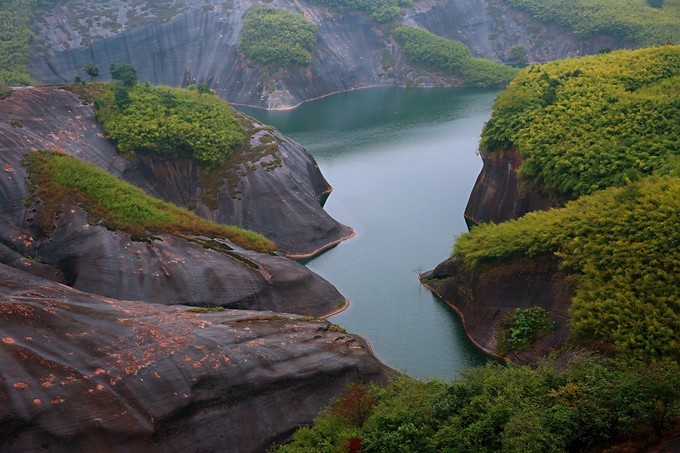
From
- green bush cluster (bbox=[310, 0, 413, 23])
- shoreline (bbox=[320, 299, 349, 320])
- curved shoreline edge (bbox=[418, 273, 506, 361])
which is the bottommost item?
shoreline (bbox=[320, 299, 349, 320])

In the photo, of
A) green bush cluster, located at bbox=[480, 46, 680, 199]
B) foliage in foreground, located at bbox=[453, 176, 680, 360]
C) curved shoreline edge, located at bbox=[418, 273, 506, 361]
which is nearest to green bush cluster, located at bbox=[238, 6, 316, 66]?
green bush cluster, located at bbox=[480, 46, 680, 199]

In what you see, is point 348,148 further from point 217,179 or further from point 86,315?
point 86,315

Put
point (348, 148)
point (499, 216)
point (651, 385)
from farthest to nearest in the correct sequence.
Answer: point (348, 148)
point (499, 216)
point (651, 385)

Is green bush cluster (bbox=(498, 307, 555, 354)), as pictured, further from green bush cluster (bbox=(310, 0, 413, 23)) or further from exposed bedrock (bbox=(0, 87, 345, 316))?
green bush cluster (bbox=(310, 0, 413, 23))

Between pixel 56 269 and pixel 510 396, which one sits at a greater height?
pixel 510 396

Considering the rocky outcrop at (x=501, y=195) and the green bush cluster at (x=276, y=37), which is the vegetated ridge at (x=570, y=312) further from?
the green bush cluster at (x=276, y=37)

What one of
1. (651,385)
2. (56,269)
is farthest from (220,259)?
(651,385)

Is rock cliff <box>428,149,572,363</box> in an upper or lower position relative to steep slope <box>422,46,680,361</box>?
lower
